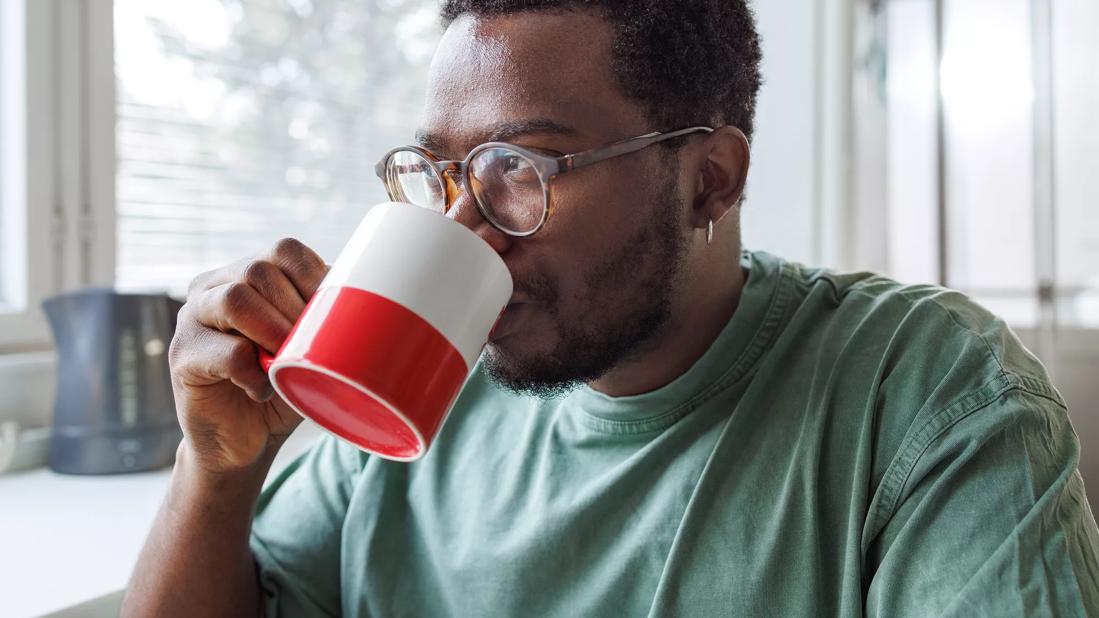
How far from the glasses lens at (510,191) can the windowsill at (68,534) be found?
0.54 meters

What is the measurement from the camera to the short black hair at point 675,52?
2.90 ft

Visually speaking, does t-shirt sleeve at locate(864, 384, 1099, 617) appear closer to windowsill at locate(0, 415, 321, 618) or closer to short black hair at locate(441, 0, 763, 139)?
short black hair at locate(441, 0, 763, 139)

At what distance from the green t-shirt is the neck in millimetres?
29

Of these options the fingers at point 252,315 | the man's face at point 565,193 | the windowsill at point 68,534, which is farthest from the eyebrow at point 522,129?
the windowsill at point 68,534

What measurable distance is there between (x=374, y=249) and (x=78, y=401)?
96 cm

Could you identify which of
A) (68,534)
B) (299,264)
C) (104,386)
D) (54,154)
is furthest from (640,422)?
(54,154)

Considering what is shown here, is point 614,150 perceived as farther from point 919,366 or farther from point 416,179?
point 919,366

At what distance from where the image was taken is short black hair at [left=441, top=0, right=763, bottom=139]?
2.90 feet

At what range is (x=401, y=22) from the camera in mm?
2312

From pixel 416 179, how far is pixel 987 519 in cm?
58

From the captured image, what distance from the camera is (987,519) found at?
0.68m

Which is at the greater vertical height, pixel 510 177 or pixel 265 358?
pixel 510 177

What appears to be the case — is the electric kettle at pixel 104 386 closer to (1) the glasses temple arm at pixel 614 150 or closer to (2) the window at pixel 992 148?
(1) the glasses temple arm at pixel 614 150

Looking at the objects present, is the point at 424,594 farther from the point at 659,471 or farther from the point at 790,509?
the point at 790,509
